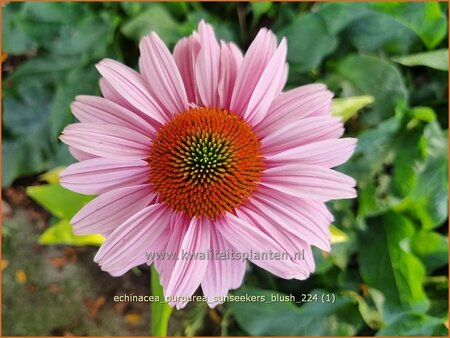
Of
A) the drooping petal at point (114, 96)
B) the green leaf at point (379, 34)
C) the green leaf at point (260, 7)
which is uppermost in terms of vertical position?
the drooping petal at point (114, 96)

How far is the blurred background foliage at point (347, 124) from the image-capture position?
82 centimetres

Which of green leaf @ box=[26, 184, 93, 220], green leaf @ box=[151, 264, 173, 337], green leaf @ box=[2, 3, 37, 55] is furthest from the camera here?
green leaf @ box=[2, 3, 37, 55]

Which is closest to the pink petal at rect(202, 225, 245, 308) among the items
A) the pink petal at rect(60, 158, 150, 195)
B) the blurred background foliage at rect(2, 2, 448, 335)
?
the pink petal at rect(60, 158, 150, 195)

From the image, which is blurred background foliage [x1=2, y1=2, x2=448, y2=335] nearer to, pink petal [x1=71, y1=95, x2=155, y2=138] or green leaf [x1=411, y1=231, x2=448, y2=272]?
green leaf [x1=411, y1=231, x2=448, y2=272]

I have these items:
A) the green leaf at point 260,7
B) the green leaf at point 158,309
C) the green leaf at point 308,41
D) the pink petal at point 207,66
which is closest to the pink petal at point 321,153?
the pink petal at point 207,66

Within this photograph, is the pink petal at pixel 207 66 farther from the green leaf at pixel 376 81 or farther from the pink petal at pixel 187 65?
the green leaf at pixel 376 81

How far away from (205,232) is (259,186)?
8 centimetres

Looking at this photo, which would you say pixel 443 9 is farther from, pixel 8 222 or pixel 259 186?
pixel 8 222

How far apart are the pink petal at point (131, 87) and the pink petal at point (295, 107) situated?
119mm

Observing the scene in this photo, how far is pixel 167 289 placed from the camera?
50 cm

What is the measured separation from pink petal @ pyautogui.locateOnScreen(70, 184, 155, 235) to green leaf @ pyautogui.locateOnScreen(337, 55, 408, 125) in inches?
18.2

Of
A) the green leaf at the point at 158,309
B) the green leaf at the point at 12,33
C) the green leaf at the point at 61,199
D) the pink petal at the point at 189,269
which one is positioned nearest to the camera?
the pink petal at the point at 189,269

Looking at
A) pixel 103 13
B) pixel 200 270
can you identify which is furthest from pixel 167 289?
pixel 103 13

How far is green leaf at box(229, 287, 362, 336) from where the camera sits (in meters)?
0.87
